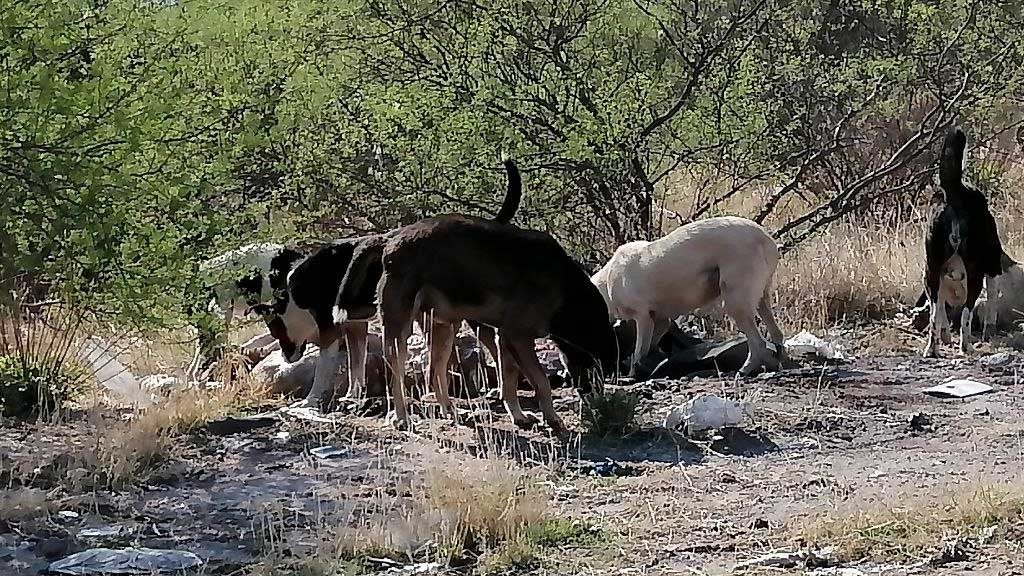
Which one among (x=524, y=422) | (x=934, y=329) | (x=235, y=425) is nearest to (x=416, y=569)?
(x=524, y=422)

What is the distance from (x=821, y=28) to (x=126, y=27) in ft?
32.7

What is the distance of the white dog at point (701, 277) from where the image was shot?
10859 mm

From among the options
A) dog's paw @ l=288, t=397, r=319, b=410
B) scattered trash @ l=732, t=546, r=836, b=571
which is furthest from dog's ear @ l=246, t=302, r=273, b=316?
scattered trash @ l=732, t=546, r=836, b=571

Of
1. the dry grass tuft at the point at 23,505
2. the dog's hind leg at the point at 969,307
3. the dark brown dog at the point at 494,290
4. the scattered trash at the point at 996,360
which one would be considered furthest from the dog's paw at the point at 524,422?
the dog's hind leg at the point at 969,307

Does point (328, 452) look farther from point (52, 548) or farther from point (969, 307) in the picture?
point (969, 307)

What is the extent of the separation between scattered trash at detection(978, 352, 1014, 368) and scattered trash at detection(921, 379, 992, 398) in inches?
33.9

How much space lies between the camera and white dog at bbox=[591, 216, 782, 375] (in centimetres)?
1086

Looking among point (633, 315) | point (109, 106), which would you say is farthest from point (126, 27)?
point (633, 315)

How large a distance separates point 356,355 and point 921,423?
382 cm

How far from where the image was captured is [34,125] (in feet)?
24.1

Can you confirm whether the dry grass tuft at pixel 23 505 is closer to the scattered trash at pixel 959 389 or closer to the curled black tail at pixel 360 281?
the curled black tail at pixel 360 281

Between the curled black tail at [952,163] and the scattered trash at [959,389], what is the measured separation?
→ 1811 mm

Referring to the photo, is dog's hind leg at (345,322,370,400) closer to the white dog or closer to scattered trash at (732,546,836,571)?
the white dog

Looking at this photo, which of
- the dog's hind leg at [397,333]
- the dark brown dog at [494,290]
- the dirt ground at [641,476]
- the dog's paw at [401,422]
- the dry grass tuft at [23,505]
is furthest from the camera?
the dog's paw at [401,422]
